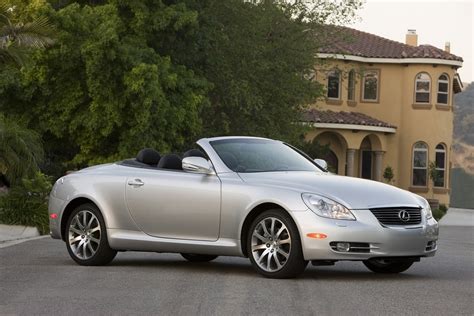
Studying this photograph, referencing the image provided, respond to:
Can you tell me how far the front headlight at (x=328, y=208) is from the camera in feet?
38.8

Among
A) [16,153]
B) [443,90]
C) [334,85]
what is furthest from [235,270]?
[443,90]

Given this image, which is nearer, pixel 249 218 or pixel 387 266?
pixel 249 218

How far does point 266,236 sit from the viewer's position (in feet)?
39.5

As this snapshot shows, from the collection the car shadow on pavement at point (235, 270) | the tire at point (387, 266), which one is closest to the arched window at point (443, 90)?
the car shadow on pavement at point (235, 270)

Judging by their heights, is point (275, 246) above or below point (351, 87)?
below

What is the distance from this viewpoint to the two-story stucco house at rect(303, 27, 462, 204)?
57.0 m

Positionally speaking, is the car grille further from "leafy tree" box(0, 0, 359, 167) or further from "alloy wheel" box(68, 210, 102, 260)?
"leafy tree" box(0, 0, 359, 167)

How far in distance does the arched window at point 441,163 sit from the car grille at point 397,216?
46.7 metres

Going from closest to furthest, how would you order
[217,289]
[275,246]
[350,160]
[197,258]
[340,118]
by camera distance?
1. [217,289]
2. [275,246]
3. [197,258]
4. [340,118]
5. [350,160]

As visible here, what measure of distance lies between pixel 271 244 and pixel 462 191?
84.6 meters

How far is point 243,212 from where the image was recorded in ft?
40.5

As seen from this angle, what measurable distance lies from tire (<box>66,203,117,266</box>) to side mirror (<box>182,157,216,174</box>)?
1429mm

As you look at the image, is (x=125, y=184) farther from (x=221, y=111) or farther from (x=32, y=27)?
(x=221, y=111)

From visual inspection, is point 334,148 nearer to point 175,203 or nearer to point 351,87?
point 351,87
